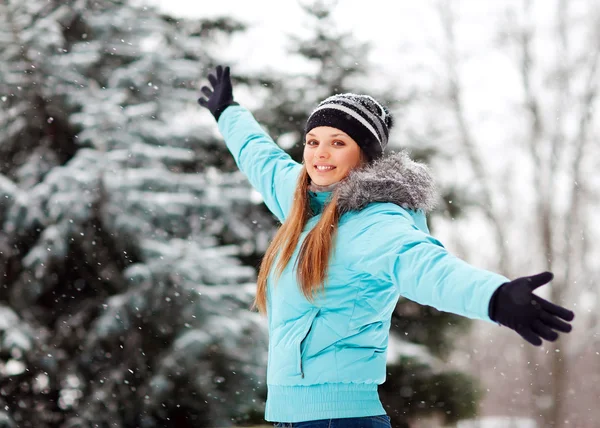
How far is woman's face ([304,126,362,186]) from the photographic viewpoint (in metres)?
2.01

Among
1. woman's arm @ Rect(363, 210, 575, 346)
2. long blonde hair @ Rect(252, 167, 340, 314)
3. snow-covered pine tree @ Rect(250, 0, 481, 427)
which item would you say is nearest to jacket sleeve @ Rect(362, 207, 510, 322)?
woman's arm @ Rect(363, 210, 575, 346)

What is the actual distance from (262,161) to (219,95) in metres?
0.46

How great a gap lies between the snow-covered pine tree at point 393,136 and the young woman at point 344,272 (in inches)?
211

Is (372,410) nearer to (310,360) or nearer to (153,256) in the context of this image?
(310,360)

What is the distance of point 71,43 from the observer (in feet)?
23.7

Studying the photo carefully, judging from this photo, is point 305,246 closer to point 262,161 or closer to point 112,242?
point 262,161

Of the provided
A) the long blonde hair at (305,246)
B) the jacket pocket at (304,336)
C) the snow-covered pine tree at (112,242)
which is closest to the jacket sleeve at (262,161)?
the long blonde hair at (305,246)

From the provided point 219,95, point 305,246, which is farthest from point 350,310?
point 219,95

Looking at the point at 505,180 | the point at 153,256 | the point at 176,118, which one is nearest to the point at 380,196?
the point at 153,256

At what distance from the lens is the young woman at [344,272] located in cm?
162

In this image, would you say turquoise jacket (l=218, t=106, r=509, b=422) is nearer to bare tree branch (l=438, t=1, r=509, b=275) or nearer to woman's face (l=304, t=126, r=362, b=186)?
woman's face (l=304, t=126, r=362, b=186)

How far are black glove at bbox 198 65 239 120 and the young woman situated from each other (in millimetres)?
846

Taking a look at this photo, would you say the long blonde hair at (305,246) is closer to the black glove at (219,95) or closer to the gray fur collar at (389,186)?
the gray fur collar at (389,186)

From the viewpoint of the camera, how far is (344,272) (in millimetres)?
1753
